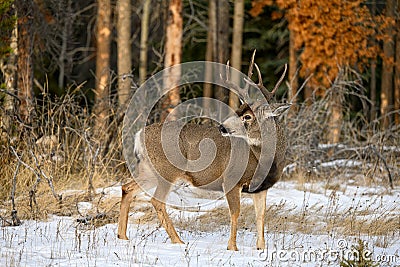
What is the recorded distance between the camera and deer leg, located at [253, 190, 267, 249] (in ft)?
23.3

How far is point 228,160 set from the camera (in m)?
7.34

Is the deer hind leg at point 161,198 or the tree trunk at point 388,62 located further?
the tree trunk at point 388,62

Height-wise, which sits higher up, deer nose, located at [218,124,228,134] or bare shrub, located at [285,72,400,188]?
deer nose, located at [218,124,228,134]

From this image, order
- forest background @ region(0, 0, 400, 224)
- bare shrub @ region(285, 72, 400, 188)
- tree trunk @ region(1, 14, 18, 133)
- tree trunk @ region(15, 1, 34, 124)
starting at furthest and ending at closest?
bare shrub @ region(285, 72, 400, 188), tree trunk @ region(15, 1, 34, 124), tree trunk @ region(1, 14, 18, 133), forest background @ region(0, 0, 400, 224)

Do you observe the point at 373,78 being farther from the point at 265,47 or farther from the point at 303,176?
the point at 303,176

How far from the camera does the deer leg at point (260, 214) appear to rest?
7.11 meters

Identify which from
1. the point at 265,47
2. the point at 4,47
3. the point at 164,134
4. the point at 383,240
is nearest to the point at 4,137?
the point at 4,47

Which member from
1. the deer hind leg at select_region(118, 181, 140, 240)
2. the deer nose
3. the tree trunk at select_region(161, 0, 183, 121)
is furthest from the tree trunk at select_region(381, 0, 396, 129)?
the deer hind leg at select_region(118, 181, 140, 240)

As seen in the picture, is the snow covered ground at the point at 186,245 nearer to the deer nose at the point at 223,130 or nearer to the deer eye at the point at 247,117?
the deer nose at the point at 223,130

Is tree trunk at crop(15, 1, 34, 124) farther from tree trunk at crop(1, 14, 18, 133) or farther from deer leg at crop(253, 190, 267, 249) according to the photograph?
deer leg at crop(253, 190, 267, 249)

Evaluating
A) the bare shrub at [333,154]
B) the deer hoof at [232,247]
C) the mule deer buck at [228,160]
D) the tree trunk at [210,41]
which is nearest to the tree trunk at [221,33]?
the tree trunk at [210,41]

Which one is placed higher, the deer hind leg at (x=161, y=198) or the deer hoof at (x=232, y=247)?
the deer hind leg at (x=161, y=198)

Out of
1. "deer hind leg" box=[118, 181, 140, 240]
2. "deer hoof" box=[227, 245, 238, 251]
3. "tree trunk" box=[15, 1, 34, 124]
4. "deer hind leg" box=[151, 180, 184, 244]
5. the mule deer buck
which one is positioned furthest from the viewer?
"tree trunk" box=[15, 1, 34, 124]

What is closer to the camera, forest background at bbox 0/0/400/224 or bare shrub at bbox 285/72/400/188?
forest background at bbox 0/0/400/224
